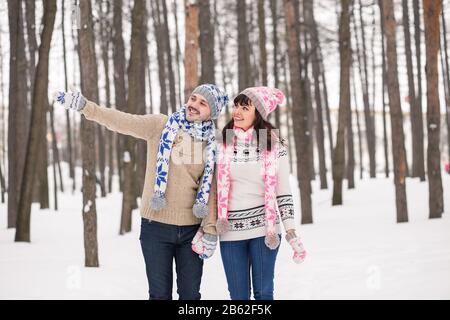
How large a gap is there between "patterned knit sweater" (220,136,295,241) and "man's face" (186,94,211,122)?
12.2 inches

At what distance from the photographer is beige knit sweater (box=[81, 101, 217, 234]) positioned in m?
3.33

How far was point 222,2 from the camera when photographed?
22547mm

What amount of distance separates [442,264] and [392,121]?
15.4 ft

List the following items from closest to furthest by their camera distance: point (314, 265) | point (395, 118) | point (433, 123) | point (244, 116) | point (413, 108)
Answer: point (244, 116)
point (314, 265)
point (433, 123)
point (395, 118)
point (413, 108)

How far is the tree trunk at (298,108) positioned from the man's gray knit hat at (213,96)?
25.0ft

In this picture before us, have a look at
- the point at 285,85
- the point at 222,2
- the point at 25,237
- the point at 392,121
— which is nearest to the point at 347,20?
the point at 392,121

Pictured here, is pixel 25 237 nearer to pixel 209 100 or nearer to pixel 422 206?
pixel 209 100

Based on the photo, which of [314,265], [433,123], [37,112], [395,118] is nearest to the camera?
[314,265]

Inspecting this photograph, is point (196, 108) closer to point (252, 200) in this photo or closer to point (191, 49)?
point (252, 200)

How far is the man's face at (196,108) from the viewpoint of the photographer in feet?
11.2

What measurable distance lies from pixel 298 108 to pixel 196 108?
26.2 ft

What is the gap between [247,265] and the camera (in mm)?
3418

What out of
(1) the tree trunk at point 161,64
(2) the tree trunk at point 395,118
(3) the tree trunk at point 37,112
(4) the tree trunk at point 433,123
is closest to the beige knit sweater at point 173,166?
(3) the tree trunk at point 37,112

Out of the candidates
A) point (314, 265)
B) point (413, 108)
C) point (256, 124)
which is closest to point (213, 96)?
point (256, 124)
